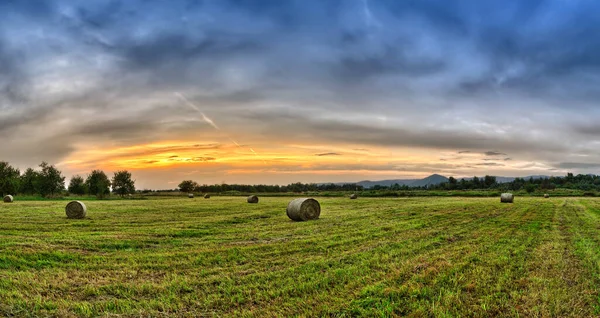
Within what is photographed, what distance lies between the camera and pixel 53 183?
283ft

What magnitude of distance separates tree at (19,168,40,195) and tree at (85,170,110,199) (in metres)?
12.4

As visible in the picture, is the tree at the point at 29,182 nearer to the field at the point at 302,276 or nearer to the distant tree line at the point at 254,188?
the distant tree line at the point at 254,188

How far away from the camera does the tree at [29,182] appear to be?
287 feet

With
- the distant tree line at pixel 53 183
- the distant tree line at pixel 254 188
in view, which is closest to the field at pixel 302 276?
the distant tree line at pixel 53 183

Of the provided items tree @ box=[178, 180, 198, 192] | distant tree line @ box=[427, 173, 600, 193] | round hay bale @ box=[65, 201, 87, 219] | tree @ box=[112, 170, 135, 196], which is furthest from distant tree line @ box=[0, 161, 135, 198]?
distant tree line @ box=[427, 173, 600, 193]

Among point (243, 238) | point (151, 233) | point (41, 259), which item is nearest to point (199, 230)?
point (151, 233)

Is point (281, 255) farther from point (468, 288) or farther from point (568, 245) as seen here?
point (568, 245)

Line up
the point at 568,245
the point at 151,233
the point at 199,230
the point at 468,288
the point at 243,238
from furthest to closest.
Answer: the point at 199,230 → the point at 151,233 → the point at 243,238 → the point at 568,245 → the point at 468,288

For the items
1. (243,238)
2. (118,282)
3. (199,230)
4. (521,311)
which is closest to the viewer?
(521,311)

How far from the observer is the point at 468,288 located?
6395 mm

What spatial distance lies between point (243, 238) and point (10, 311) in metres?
7.31

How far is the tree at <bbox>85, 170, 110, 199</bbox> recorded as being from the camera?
93.1 m

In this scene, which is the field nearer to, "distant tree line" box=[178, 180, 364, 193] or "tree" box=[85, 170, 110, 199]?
"tree" box=[85, 170, 110, 199]

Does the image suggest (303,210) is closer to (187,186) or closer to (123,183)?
(123,183)
